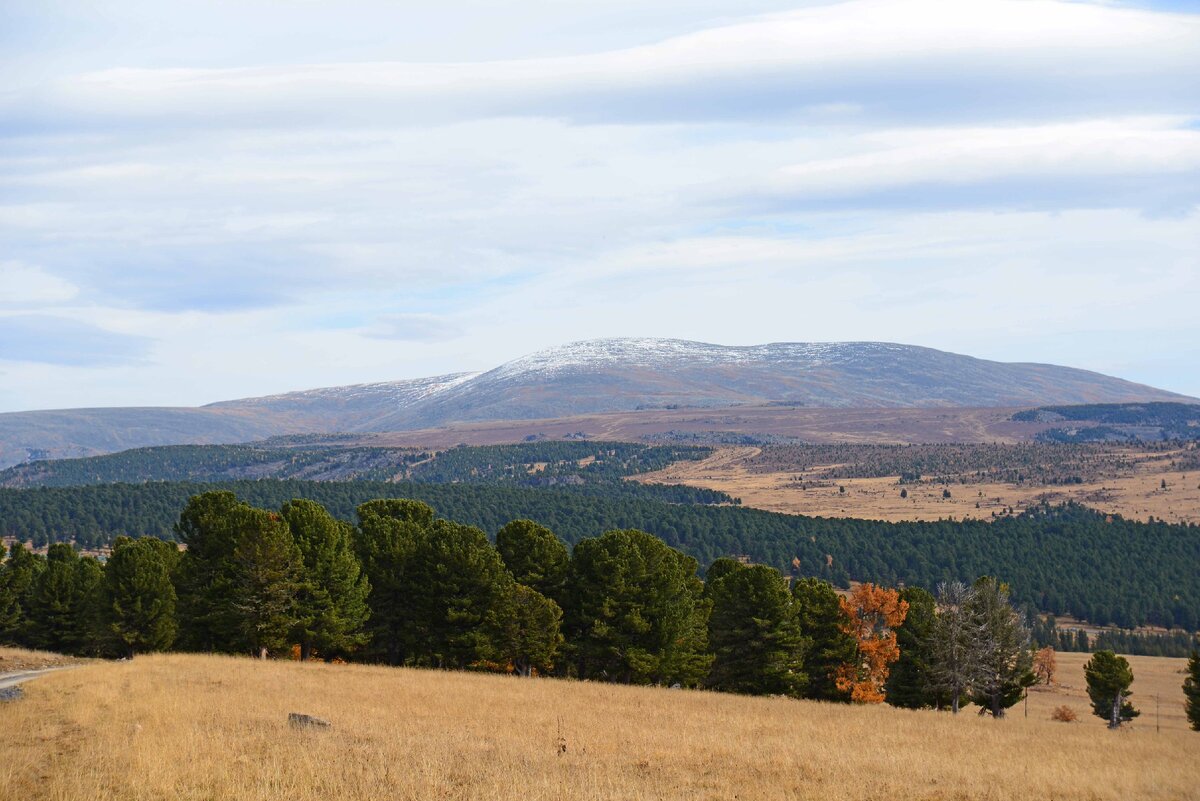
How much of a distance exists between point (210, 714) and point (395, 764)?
10191mm

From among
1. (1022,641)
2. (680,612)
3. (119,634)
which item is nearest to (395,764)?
(680,612)

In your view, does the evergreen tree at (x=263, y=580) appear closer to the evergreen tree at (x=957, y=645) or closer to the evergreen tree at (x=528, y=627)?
the evergreen tree at (x=528, y=627)

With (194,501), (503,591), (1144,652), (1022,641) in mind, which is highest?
(194,501)

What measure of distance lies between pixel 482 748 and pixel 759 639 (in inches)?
1923

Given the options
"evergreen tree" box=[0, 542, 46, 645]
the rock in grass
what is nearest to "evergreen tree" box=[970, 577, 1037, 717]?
the rock in grass

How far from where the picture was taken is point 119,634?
7225cm

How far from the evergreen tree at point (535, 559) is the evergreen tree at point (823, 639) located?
55.8 ft

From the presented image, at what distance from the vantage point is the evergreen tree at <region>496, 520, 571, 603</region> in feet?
241

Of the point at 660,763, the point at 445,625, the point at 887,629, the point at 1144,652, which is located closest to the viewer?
the point at 660,763

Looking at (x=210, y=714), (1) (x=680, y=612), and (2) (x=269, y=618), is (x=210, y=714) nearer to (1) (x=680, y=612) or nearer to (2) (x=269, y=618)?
(2) (x=269, y=618)

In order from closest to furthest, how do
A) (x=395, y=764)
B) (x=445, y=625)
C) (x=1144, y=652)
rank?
(x=395, y=764) → (x=445, y=625) → (x=1144, y=652)

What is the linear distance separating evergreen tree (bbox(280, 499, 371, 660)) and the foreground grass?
14.4 meters

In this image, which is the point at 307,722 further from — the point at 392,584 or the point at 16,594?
the point at 16,594

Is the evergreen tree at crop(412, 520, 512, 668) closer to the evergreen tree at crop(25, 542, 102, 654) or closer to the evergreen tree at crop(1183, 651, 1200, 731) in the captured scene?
the evergreen tree at crop(25, 542, 102, 654)
